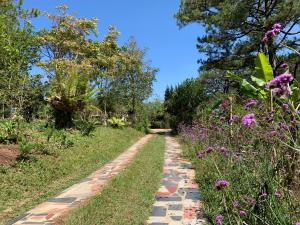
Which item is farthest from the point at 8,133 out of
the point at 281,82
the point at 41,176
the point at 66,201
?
the point at 281,82

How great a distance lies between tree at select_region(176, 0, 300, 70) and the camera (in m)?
16.7

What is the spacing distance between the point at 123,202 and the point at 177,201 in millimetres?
977

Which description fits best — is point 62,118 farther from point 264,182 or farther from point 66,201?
point 264,182

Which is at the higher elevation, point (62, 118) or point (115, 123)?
point (115, 123)

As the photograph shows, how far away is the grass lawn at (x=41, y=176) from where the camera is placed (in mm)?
6714

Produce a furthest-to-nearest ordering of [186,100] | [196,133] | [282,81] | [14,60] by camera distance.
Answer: [186,100]
[14,60]
[196,133]
[282,81]

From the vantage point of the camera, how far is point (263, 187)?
4020mm

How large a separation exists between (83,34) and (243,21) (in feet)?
38.2

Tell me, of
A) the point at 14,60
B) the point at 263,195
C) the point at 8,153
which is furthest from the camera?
the point at 14,60

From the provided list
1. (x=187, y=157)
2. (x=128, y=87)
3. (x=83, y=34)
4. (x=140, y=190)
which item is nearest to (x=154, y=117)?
(x=128, y=87)

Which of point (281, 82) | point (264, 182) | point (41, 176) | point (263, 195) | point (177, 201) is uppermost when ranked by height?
point (281, 82)

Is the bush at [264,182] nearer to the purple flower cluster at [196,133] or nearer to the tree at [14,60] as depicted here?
the purple flower cluster at [196,133]

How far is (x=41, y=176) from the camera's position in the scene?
8.39 meters

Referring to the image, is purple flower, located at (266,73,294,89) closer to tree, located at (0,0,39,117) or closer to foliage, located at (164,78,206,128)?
tree, located at (0,0,39,117)
